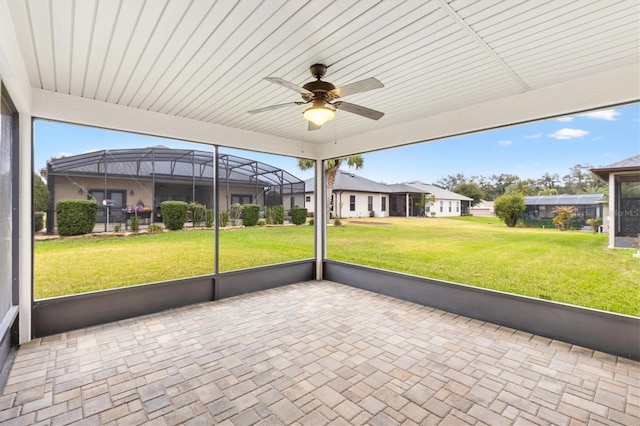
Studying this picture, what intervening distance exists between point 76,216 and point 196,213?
189 centimetres

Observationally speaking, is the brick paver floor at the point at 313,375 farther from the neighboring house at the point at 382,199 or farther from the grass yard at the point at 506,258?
the neighboring house at the point at 382,199

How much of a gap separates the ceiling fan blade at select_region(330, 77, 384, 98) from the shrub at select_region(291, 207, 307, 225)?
149 inches

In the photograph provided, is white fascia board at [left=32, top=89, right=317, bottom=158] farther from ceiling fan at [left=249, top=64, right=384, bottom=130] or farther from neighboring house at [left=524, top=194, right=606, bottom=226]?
neighboring house at [left=524, top=194, right=606, bottom=226]

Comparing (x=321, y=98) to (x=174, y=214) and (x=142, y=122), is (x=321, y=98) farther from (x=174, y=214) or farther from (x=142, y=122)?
(x=174, y=214)

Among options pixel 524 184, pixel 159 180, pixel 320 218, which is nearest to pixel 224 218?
pixel 159 180

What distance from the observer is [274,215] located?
5.97 meters

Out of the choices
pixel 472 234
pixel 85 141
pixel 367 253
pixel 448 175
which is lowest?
pixel 367 253

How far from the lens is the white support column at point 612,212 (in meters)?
3.04

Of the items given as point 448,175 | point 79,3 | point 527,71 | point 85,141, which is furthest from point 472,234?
point 85,141

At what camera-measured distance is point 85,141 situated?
4414mm

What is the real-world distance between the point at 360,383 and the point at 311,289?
109 inches

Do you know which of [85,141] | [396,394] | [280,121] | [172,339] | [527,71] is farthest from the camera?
[85,141]

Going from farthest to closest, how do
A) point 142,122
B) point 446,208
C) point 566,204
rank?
point 446,208, point 142,122, point 566,204

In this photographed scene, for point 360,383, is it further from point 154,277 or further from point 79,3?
point 154,277
